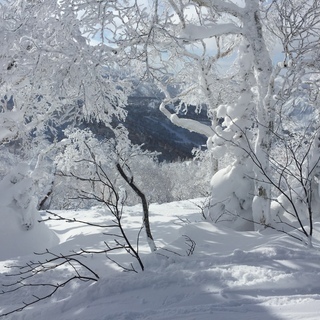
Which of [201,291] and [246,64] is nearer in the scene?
[201,291]

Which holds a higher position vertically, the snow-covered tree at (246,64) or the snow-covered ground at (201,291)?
the snow-covered tree at (246,64)

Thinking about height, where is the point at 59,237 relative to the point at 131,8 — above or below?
below

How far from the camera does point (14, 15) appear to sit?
21.3 feet

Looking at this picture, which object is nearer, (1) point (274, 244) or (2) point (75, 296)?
(2) point (75, 296)

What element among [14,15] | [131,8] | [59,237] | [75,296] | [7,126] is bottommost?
[59,237]

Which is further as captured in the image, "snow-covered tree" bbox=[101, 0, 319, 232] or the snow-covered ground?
"snow-covered tree" bbox=[101, 0, 319, 232]

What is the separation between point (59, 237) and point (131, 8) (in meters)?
5.80

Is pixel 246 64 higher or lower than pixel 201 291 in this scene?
higher

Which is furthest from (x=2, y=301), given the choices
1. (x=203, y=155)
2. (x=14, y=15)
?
(x=203, y=155)

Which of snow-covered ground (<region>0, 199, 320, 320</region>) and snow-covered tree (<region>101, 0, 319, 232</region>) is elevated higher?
snow-covered tree (<region>101, 0, 319, 232</region>)

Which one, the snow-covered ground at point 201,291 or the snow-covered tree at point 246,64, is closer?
the snow-covered ground at point 201,291

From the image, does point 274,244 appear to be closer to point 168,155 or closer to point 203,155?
point 203,155

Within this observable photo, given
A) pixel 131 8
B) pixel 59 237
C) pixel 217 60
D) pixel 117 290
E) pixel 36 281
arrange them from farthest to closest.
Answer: pixel 217 60
pixel 59 237
pixel 131 8
pixel 36 281
pixel 117 290

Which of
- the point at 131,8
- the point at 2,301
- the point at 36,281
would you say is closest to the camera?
the point at 2,301
